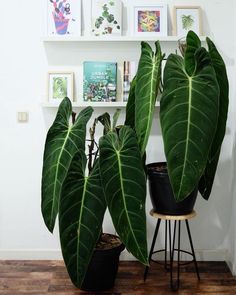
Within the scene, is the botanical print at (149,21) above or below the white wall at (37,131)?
above

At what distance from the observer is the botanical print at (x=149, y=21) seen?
294 centimetres

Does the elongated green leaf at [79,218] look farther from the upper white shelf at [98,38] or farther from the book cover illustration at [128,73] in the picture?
the upper white shelf at [98,38]

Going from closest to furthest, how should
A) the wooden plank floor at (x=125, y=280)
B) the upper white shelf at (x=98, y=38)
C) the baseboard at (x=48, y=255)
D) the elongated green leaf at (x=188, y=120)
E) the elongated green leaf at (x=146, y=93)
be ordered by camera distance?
1. the elongated green leaf at (x=188, y=120)
2. the elongated green leaf at (x=146, y=93)
3. the wooden plank floor at (x=125, y=280)
4. the upper white shelf at (x=98, y=38)
5. the baseboard at (x=48, y=255)

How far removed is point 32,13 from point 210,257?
2.06 meters

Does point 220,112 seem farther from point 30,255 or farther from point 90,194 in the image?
point 30,255

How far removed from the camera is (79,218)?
7.32 ft

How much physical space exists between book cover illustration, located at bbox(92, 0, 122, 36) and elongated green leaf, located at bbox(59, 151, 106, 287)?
1038 mm

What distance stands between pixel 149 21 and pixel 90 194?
1.31 m

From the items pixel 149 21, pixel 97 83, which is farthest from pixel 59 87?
pixel 149 21

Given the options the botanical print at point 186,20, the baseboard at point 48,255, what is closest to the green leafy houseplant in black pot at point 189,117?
the botanical print at point 186,20

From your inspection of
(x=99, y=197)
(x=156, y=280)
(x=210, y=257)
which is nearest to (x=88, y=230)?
(x=99, y=197)

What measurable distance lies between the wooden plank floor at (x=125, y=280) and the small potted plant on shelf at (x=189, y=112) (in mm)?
758

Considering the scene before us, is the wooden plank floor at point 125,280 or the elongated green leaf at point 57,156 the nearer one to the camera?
the elongated green leaf at point 57,156

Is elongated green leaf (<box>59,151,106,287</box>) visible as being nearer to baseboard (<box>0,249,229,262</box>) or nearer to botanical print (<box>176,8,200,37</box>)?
baseboard (<box>0,249,229,262</box>)
